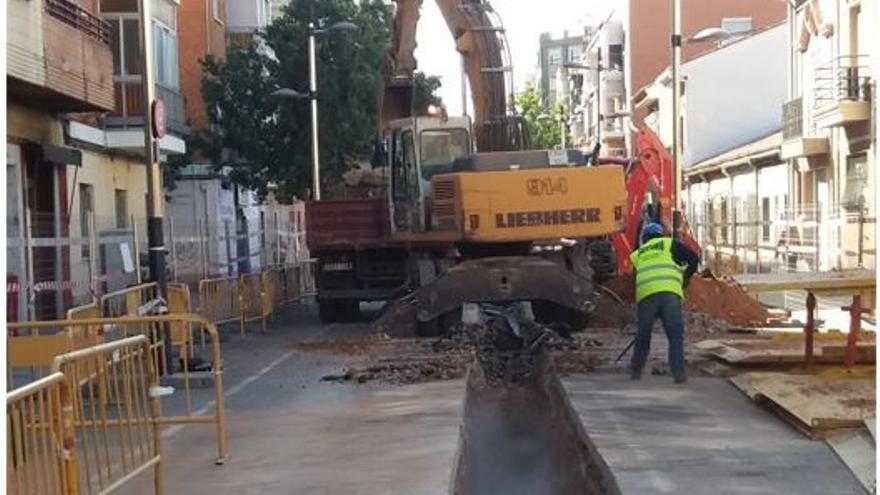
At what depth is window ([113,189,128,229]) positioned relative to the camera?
25520mm

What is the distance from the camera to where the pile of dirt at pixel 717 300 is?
59.7ft

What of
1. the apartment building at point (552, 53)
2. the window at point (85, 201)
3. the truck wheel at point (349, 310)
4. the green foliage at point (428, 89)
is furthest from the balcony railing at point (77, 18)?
the apartment building at point (552, 53)

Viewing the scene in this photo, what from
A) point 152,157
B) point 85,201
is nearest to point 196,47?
point 85,201

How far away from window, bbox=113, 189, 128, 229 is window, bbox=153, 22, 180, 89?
2660 millimetres

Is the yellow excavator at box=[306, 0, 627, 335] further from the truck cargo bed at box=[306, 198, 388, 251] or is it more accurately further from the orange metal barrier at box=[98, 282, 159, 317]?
the orange metal barrier at box=[98, 282, 159, 317]

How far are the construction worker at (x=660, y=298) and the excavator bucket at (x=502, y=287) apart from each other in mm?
3395

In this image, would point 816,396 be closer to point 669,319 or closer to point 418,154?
point 669,319

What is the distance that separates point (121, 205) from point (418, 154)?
10.0 m

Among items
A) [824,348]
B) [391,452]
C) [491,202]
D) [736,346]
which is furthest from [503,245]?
[391,452]

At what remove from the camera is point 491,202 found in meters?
16.6

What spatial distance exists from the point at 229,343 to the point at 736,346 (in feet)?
25.3

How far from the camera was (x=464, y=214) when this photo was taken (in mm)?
16547

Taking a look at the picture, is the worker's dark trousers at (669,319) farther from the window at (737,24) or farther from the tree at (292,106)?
the window at (737,24)

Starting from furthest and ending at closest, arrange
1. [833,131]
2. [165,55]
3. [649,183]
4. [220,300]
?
[833,131] < [165,55] < [649,183] < [220,300]
